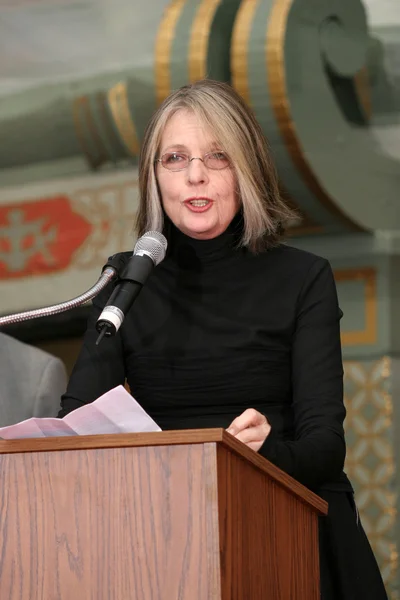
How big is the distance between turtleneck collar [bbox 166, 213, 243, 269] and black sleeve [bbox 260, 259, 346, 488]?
0.19 meters

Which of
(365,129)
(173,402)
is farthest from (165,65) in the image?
(173,402)

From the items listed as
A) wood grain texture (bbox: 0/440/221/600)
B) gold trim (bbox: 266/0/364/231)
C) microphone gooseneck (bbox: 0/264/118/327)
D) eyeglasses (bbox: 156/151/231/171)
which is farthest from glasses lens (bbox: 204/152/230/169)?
gold trim (bbox: 266/0/364/231)

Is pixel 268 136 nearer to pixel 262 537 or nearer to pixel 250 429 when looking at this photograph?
pixel 250 429

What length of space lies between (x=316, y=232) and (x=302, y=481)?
241 centimetres

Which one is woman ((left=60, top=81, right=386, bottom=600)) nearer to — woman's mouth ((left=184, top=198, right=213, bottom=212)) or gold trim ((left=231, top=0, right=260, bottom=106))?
woman's mouth ((left=184, top=198, right=213, bottom=212))

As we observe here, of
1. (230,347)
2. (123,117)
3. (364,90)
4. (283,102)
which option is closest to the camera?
(230,347)

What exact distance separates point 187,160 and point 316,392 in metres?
0.54

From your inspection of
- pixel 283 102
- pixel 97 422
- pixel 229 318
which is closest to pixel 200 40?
pixel 283 102

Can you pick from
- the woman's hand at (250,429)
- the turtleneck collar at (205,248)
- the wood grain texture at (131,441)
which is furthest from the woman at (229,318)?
the wood grain texture at (131,441)

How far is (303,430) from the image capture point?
194 cm

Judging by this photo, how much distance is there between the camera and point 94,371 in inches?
85.0

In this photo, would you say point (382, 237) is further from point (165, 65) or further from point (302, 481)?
point (302, 481)

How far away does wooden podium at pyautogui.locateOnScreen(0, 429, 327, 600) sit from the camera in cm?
140

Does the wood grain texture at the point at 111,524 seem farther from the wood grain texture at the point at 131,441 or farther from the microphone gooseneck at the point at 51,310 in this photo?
the microphone gooseneck at the point at 51,310
